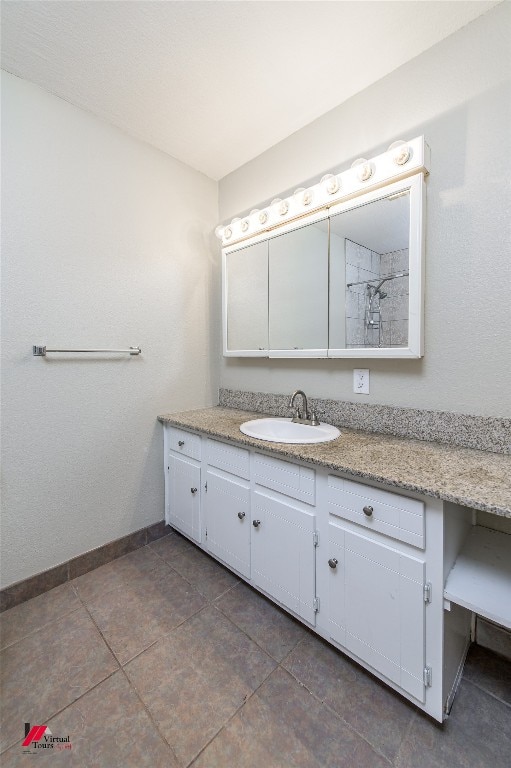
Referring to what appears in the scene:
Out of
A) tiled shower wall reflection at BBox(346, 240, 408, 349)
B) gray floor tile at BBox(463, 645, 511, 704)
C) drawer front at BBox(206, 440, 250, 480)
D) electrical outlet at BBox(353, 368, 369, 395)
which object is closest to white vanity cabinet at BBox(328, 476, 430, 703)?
gray floor tile at BBox(463, 645, 511, 704)

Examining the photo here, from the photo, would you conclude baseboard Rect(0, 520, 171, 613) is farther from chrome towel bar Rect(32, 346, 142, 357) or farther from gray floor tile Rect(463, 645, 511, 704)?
gray floor tile Rect(463, 645, 511, 704)

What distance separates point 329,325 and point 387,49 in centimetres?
111

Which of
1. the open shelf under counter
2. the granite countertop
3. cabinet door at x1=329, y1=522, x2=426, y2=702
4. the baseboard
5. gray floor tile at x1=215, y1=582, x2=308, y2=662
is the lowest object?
gray floor tile at x1=215, y1=582, x2=308, y2=662

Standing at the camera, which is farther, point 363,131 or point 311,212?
point 311,212

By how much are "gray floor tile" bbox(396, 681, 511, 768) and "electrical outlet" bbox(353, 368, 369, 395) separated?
1106 mm

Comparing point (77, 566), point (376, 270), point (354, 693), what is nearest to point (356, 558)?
point (354, 693)

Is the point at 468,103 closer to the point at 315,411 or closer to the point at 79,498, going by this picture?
the point at 315,411

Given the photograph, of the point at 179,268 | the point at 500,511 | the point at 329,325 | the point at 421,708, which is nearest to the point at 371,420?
the point at 329,325

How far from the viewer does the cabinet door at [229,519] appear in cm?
144

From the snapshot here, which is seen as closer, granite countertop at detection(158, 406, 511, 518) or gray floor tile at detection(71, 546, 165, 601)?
granite countertop at detection(158, 406, 511, 518)

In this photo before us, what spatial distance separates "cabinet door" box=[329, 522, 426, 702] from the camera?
3.01 ft

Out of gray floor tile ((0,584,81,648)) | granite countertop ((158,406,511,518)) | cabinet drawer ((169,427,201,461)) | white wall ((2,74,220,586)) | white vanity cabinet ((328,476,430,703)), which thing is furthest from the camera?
cabinet drawer ((169,427,201,461))

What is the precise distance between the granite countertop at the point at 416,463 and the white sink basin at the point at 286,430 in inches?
1.6

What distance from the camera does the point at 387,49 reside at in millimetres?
1265
